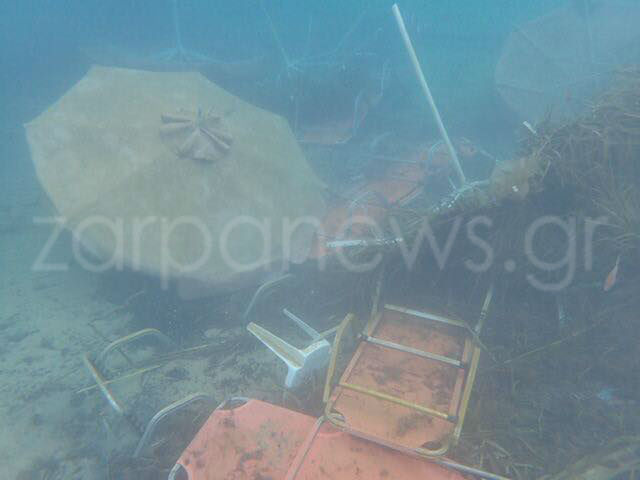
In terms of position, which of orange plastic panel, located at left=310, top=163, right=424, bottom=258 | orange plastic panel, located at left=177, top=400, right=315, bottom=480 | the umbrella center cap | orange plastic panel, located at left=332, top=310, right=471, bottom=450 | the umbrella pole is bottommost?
orange plastic panel, located at left=177, top=400, right=315, bottom=480

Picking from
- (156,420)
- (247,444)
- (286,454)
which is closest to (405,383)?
(286,454)

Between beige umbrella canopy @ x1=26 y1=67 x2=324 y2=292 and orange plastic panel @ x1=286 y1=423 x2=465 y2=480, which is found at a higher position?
beige umbrella canopy @ x1=26 y1=67 x2=324 y2=292

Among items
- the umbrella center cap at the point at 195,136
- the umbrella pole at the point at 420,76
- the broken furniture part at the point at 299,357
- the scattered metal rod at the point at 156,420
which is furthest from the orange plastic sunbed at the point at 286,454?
the umbrella pole at the point at 420,76

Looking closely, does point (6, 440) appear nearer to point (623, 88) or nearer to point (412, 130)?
point (623, 88)

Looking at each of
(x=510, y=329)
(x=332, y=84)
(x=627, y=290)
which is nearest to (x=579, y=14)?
(x=332, y=84)

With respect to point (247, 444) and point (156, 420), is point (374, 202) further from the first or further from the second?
point (156, 420)

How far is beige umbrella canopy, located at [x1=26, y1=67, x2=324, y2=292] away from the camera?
390 cm

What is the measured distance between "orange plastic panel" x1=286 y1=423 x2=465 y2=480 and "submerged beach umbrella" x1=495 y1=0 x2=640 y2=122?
7.01 m

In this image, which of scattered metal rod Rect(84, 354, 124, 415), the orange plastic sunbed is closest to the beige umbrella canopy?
scattered metal rod Rect(84, 354, 124, 415)

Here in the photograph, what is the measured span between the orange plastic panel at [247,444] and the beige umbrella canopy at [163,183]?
1740 mm

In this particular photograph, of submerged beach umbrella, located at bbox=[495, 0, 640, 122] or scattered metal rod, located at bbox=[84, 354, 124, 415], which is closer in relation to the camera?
scattered metal rod, located at bbox=[84, 354, 124, 415]

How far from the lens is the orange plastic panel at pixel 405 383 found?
2.60m

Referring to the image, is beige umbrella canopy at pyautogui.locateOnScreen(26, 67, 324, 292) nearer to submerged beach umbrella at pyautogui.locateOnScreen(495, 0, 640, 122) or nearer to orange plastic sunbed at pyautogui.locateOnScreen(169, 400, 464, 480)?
orange plastic sunbed at pyautogui.locateOnScreen(169, 400, 464, 480)

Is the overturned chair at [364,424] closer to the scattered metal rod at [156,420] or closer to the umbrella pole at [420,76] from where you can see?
the scattered metal rod at [156,420]
